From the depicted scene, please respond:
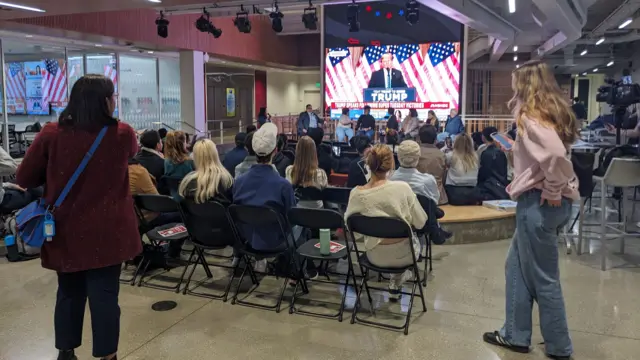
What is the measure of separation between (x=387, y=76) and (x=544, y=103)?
12984mm

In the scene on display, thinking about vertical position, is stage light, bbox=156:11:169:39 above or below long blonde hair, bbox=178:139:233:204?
above

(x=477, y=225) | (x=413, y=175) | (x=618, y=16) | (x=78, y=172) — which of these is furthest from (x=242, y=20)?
(x=78, y=172)

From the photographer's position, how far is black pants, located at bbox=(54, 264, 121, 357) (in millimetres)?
2457

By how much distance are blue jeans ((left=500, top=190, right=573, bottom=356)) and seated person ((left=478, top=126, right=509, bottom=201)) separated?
318 centimetres

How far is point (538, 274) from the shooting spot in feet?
9.61

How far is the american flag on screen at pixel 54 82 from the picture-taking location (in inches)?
481

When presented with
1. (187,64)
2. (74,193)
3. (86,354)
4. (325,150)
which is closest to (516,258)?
(74,193)

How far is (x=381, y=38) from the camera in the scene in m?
15.5

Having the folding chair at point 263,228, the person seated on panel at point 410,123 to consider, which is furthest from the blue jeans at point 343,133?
the folding chair at point 263,228

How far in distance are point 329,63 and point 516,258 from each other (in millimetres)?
13640

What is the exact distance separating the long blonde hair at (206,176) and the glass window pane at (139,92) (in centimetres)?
1004

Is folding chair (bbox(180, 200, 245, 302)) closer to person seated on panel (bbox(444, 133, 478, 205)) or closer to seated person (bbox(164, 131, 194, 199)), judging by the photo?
seated person (bbox(164, 131, 194, 199))

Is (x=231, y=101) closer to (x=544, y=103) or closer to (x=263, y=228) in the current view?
(x=263, y=228)

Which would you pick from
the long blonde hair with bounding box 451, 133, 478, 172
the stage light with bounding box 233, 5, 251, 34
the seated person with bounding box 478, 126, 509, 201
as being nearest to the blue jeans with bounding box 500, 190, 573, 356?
the long blonde hair with bounding box 451, 133, 478, 172
